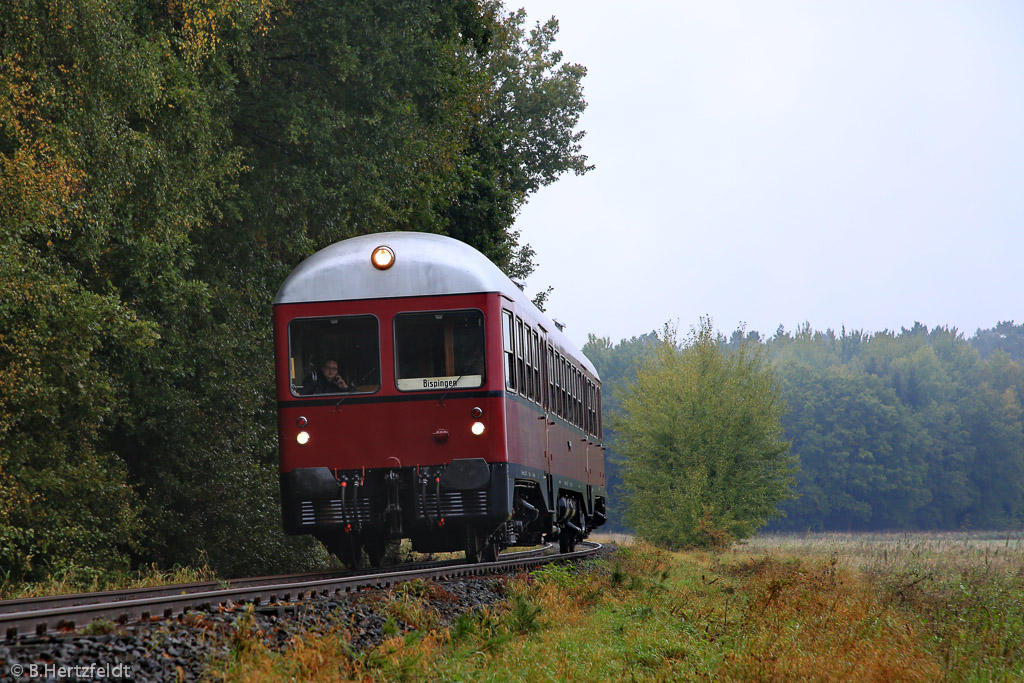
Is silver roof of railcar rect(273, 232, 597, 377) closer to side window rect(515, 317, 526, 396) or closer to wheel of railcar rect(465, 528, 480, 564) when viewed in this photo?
side window rect(515, 317, 526, 396)

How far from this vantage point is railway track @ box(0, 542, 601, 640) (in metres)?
6.37

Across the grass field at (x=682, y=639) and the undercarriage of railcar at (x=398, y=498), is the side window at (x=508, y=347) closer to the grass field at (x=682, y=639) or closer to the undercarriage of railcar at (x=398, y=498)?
the undercarriage of railcar at (x=398, y=498)

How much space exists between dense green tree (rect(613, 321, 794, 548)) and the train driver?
2575 centimetres

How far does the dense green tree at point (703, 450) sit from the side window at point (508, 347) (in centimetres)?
2487

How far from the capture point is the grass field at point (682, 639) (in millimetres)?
6781

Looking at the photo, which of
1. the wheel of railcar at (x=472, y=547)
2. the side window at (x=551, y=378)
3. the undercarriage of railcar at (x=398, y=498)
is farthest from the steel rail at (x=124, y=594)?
the side window at (x=551, y=378)

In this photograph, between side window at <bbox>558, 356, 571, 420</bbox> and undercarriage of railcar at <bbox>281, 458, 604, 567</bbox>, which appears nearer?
undercarriage of railcar at <bbox>281, 458, 604, 567</bbox>

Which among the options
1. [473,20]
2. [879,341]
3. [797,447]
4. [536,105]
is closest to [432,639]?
[473,20]

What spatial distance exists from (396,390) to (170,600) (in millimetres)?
4865

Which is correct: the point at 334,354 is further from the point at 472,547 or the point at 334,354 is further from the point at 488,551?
the point at 488,551

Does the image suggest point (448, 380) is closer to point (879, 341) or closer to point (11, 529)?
point (11, 529)

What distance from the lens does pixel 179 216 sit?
16094 mm

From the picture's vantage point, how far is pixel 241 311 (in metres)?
18.7

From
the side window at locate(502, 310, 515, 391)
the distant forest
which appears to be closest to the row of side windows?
the side window at locate(502, 310, 515, 391)
